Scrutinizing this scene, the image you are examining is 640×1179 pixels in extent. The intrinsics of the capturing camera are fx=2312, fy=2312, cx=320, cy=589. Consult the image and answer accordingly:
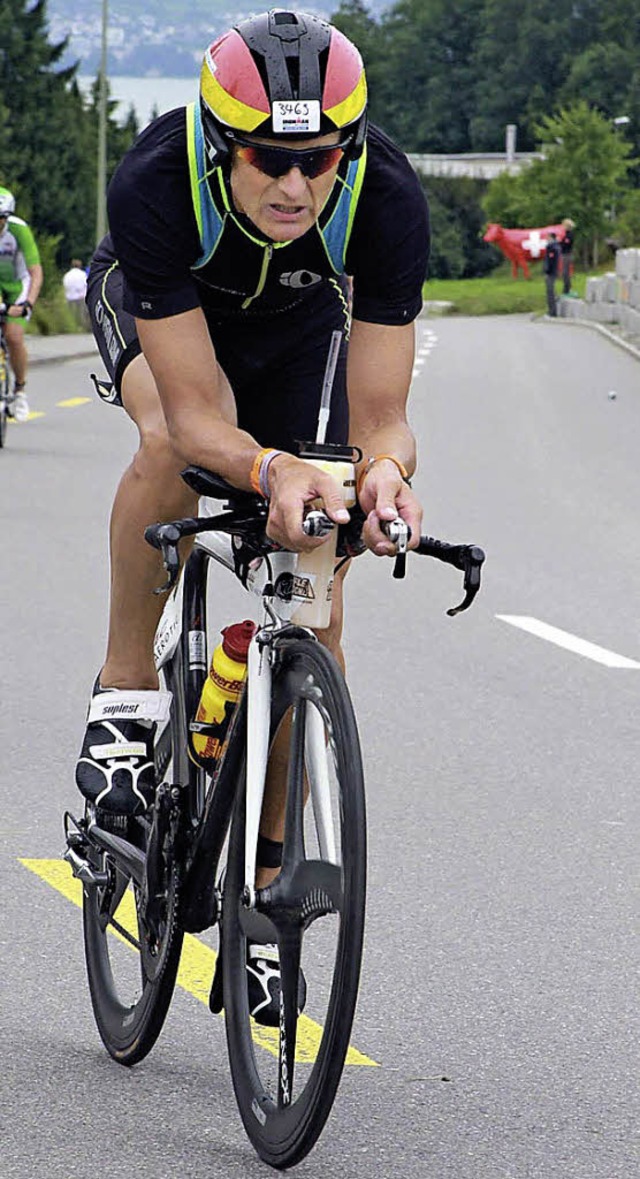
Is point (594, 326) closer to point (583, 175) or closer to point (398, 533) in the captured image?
point (583, 175)

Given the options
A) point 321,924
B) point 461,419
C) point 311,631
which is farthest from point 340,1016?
point 461,419

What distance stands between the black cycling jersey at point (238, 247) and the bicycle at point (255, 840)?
15.2 inches

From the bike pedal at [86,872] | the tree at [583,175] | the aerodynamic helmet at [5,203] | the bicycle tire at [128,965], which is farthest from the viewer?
the tree at [583,175]

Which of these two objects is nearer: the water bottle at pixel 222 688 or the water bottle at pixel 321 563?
the water bottle at pixel 321 563

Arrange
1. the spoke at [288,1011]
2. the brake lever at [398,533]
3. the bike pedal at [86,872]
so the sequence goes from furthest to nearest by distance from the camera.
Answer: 1. the bike pedal at [86,872]
2. the spoke at [288,1011]
3. the brake lever at [398,533]

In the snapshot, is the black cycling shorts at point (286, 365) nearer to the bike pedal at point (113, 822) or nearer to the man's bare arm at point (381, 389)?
the man's bare arm at point (381, 389)

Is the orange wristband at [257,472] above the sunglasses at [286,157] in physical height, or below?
below

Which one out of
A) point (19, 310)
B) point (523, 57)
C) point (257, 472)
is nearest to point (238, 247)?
point (257, 472)

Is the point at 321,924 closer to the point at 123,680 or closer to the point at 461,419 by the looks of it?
the point at 123,680

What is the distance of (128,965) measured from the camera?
4.19m

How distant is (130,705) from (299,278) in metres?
0.86

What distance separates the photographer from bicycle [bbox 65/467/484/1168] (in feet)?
10.7

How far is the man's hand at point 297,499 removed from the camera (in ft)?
10.7

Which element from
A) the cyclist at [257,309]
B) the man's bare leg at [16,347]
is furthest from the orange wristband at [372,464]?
the man's bare leg at [16,347]
